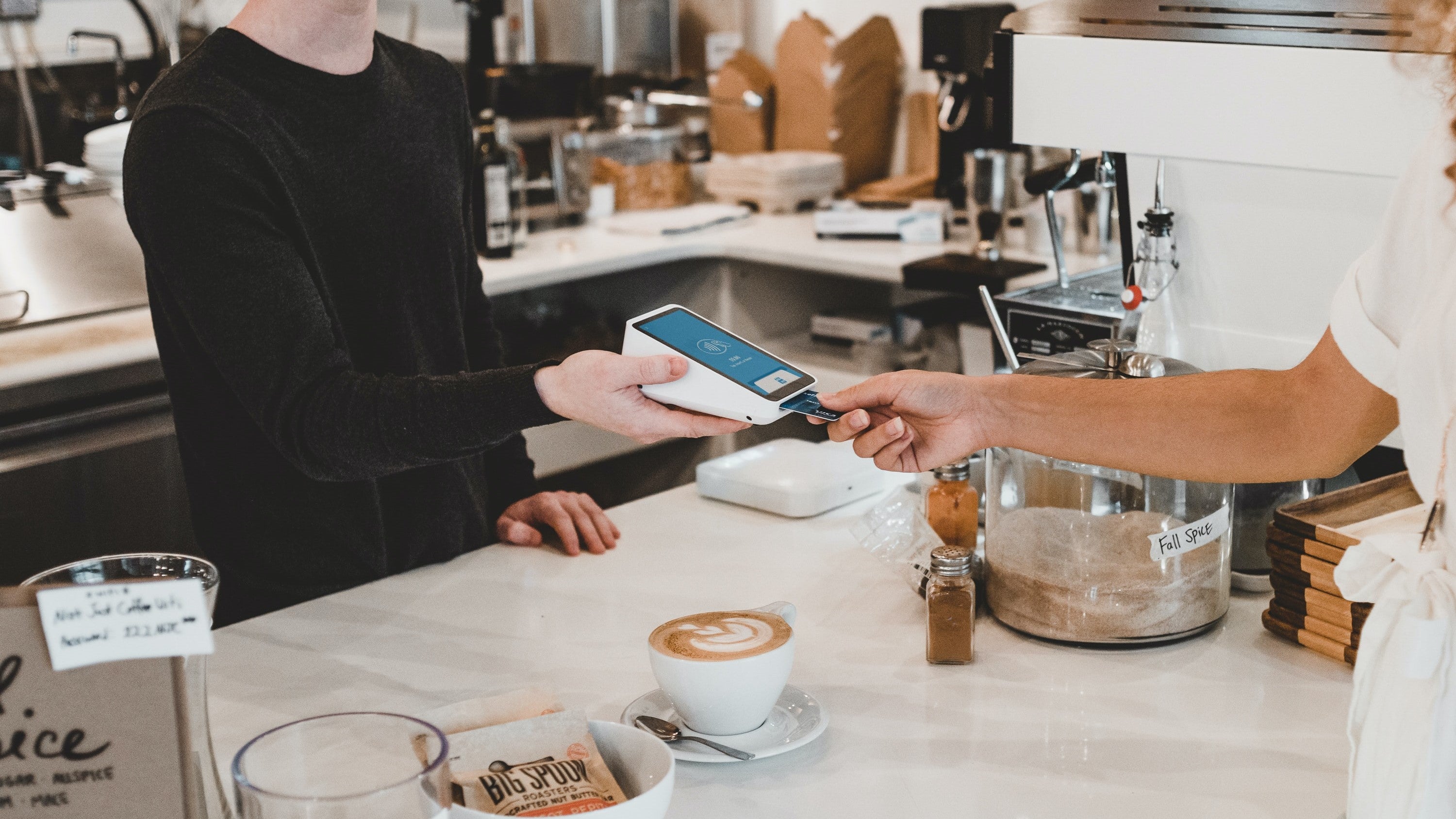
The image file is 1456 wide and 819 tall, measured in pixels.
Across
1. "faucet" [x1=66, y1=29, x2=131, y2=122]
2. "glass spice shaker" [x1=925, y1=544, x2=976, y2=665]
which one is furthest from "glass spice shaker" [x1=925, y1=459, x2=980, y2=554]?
"faucet" [x1=66, y1=29, x2=131, y2=122]

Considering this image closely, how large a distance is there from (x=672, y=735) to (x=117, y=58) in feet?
8.82

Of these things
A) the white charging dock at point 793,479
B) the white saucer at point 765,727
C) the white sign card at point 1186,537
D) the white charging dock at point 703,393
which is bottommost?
the white saucer at point 765,727

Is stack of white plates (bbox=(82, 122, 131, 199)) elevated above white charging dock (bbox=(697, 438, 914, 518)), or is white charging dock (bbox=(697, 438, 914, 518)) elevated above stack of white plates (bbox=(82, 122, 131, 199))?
stack of white plates (bbox=(82, 122, 131, 199))

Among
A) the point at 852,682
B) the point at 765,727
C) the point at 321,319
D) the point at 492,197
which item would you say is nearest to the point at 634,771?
the point at 765,727

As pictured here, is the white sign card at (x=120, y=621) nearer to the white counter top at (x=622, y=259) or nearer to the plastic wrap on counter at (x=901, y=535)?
the plastic wrap on counter at (x=901, y=535)

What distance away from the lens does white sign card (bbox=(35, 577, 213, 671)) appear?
0.65 metres

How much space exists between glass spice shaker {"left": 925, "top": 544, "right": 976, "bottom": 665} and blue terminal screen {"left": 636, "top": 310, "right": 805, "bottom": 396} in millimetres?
191

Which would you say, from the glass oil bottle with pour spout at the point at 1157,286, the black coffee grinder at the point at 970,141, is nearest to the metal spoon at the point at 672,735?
the glass oil bottle with pour spout at the point at 1157,286

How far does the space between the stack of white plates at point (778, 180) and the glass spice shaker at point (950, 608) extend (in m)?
2.21

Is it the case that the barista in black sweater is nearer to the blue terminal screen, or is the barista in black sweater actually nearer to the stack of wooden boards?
the blue terminal screen

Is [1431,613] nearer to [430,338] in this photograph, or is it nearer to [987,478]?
[987,478]

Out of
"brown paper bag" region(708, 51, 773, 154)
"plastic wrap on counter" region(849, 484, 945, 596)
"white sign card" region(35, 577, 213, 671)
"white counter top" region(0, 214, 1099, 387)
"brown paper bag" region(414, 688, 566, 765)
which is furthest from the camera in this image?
"brown paper bag" region(708, 51, 773, 154)

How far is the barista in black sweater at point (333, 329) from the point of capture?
1190 millimetres

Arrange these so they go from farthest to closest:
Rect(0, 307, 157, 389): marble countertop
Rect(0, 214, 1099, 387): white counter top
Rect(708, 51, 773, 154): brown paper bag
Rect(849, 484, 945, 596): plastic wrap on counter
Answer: Rect(708, 51, 773, 154): brown paper bag, Rect(0, 214, 1099, 387): white counter top, Rect(0, 307, 157, 389): marble countertop, Rect(849, 484, 945, 596): plastic wrap on counter
